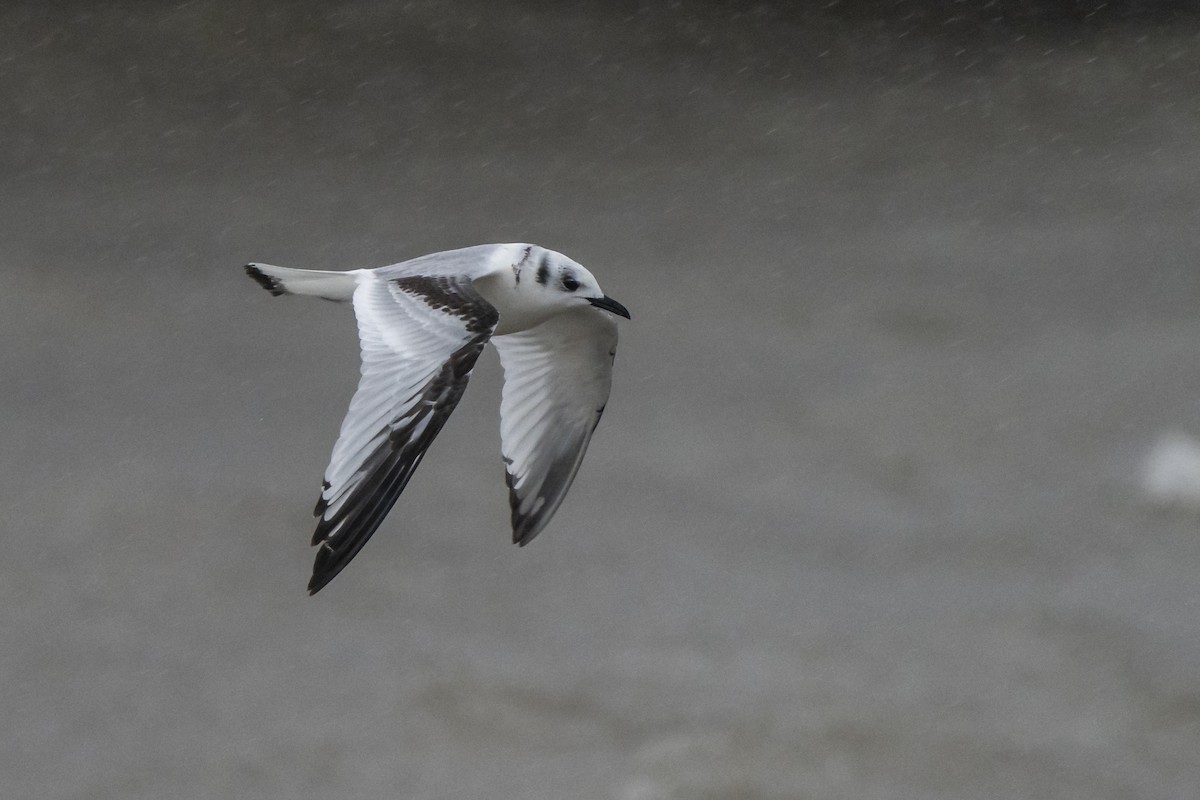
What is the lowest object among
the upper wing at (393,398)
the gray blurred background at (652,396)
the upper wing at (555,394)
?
the gray blurred background at (652,396)

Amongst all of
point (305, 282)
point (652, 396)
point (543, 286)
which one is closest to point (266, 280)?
point (305, 282)

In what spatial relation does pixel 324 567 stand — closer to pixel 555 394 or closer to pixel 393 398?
pixel 393 398

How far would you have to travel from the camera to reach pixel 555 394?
2398 mm

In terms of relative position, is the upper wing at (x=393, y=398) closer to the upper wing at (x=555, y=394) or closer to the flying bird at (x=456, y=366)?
the flying bird at (x=456, y=366)

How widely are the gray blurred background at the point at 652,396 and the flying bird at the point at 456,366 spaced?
0.89m

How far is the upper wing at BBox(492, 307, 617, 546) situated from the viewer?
235cm

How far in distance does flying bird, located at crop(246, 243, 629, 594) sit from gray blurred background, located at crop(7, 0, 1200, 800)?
0.89 meters

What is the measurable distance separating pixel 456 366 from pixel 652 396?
6.99ft

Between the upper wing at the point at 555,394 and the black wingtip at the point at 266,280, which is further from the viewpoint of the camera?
the upper wing at the point at 555,394

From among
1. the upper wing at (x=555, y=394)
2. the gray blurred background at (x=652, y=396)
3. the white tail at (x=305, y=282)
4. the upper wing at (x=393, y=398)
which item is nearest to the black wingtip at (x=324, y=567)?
the upper wing at (x=393, y=398)

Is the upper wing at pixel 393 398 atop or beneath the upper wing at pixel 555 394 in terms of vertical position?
atop

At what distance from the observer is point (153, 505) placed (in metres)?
3.66

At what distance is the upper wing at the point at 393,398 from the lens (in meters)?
1.78

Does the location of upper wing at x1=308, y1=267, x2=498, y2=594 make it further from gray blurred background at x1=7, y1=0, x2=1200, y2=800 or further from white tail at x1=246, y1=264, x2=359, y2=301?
gray blurred background at x1=7, y1=0, x2=1200, y2=800
